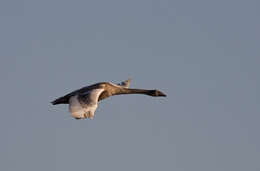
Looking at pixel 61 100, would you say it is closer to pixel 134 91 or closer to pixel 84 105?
pixel 134 91

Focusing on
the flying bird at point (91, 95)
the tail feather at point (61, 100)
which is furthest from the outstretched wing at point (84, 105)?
the tail feather at point (61, 100)

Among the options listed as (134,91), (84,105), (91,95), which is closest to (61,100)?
(91,95)

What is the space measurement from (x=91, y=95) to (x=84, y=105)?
12.9ft

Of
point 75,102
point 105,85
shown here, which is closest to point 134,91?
point 105,85

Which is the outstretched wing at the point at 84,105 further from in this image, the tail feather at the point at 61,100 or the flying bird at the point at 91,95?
the tail feather at the point at 61,100

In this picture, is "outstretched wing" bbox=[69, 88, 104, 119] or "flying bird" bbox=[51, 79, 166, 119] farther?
"flying bird" bbox=[51, 79, 166, 119]

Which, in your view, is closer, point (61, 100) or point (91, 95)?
point (91, 95)

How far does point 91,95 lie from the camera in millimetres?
58250

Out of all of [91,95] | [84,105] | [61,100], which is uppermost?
[61,100]

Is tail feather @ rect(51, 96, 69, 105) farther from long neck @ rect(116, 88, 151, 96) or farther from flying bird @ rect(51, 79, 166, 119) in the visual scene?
long neck @ rect(116, 88, 151, 96)

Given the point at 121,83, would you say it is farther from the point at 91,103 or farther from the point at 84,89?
the point at 91,103

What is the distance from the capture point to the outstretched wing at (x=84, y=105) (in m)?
52.2

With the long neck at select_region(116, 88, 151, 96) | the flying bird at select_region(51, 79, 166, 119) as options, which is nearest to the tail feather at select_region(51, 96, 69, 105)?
the flying bird at select_region(51, 79, 166, 119)

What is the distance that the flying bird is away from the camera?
52875mm
